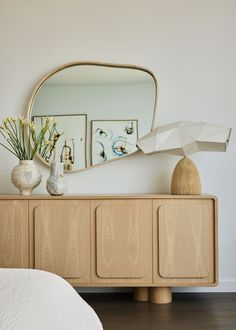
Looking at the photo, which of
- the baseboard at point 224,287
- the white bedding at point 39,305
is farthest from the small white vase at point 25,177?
the white bedding at point 39,305

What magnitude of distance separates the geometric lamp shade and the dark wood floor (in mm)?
1023

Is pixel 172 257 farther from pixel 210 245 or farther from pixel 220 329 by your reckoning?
pixel 220 329

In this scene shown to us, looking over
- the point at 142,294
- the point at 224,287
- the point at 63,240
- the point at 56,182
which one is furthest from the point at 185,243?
the point at 56,182

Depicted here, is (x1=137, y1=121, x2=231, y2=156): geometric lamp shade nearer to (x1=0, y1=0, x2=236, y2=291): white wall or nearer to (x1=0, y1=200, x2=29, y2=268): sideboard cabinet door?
(x1=0, y1=0, x2=236, y2=291): white wall

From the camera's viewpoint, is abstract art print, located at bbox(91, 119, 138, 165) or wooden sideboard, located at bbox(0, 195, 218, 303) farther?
abstract art print, located at bbox(91, 119, 138, 165)

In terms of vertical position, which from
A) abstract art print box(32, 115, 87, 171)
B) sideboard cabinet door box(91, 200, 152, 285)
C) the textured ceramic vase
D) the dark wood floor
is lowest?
the dark wood floor

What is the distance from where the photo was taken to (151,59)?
3.38 meters

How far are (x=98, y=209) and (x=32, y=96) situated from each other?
1.03 metres

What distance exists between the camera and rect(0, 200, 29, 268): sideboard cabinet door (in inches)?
117

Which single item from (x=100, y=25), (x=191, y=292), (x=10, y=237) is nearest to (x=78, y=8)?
(x=100, y=25)

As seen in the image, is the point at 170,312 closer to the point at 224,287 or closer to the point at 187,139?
the point at 224,287

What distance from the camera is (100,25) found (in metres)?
3.40

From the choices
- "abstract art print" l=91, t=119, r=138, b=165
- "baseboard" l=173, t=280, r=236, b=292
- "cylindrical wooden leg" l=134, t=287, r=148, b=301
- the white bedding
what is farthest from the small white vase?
the white bedding

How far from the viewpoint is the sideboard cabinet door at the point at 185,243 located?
115 inches
